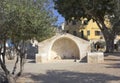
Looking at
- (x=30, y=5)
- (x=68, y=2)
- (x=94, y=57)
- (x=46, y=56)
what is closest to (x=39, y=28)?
(x=30, y=5)

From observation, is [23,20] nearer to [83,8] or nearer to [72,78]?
[72,78]

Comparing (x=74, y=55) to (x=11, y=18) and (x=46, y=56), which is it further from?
(x=11, y=18)

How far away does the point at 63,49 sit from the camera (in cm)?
4128

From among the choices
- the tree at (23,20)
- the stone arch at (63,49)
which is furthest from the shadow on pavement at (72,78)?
the stone arch at (63,49)

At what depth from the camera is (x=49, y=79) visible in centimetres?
2014

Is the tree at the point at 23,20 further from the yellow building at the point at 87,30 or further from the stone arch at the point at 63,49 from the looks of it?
the yellow building at the point at 87,30

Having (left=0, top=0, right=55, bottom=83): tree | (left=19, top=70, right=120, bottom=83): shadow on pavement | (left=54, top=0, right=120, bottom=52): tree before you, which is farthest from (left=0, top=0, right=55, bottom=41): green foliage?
(left=54, top=0, right=120, bottom=52): tree

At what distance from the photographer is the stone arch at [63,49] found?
3994cm

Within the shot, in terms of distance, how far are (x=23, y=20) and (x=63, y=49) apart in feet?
85.0

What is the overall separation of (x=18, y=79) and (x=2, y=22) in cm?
553

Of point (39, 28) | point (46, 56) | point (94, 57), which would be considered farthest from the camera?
point (46, 56)

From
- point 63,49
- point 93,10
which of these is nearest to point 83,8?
point 93,10

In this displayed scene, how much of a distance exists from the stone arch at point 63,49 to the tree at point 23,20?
2198 cm

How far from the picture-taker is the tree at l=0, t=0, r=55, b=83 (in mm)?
15137
